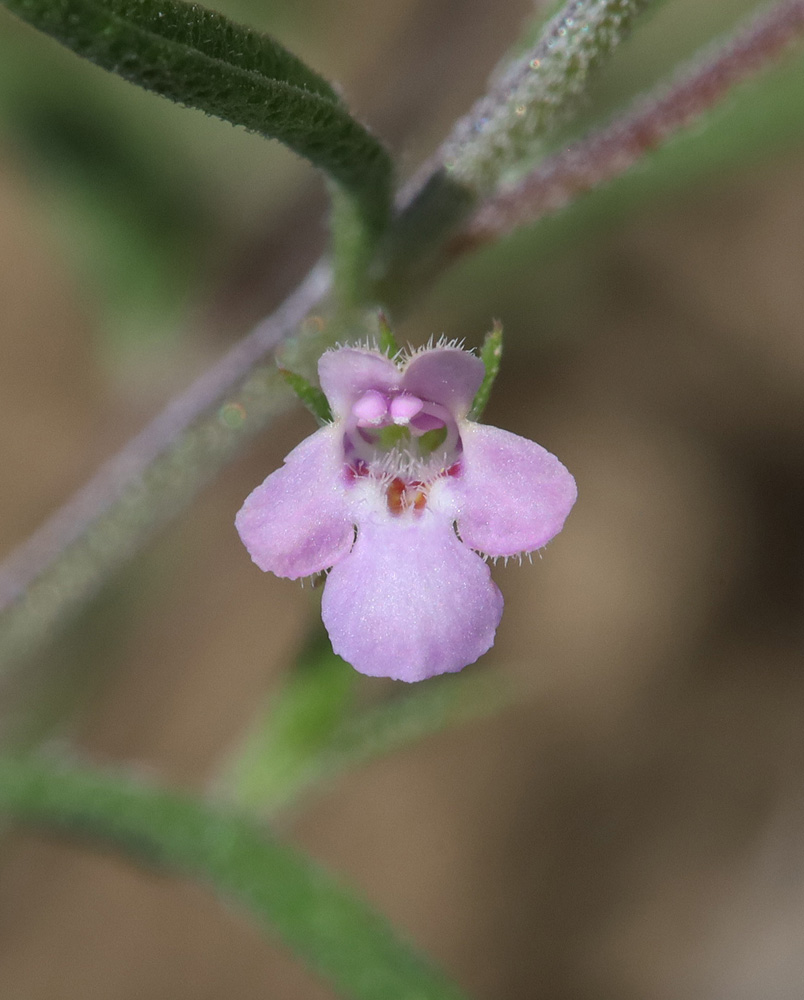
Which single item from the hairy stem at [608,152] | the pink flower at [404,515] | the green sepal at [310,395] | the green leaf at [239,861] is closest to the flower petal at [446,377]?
the pink flower at [404,515]

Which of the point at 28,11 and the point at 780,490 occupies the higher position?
the point at 780,490

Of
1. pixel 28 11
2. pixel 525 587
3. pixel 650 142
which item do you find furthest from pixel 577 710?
pixel 28 11

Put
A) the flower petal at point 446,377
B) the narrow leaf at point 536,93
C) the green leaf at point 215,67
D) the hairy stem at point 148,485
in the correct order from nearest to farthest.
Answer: the green leaf at point 215,67 < the flower petal at point 446,377 < the narrow leaf at point 536,93 < the hairy stem at point 148,485

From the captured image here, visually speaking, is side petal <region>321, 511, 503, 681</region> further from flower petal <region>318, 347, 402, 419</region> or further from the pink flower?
flower petal <region>318, 347, 402, 419</region>

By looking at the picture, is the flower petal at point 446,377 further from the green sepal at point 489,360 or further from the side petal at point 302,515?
the side petal at point 302,515

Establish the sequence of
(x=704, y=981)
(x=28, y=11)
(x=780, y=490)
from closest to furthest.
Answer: (x=28, y=11) < (x=704, y=981) < (x=780, y=490)

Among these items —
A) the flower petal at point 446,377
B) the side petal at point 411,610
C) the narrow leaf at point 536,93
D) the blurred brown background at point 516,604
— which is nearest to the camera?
the side petal at point 411,610

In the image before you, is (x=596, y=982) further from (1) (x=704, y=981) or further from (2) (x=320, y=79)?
(2) (x=320, y=79)
